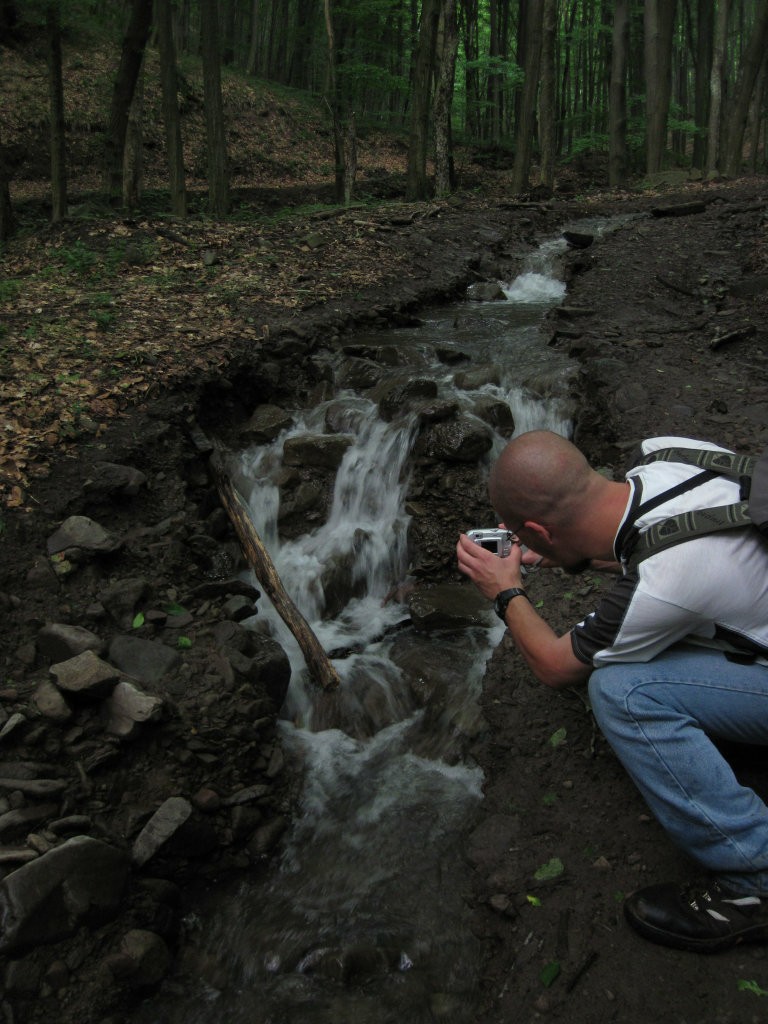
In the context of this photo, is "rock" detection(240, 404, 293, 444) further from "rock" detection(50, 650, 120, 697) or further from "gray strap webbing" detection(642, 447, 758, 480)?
"gray strap webbing" detection(642, 447, 758, 480)

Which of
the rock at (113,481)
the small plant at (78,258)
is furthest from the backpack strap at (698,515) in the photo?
the small plant at (78,258)

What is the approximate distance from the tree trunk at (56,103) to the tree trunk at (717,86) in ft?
49.7

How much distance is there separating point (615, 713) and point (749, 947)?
84 centimetres

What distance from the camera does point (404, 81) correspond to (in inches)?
672

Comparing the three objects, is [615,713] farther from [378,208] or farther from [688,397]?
A: [378,208]

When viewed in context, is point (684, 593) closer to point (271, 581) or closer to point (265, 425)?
point (271, 581)

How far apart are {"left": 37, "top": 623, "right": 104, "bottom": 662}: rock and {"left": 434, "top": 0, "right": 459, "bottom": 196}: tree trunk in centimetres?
1463

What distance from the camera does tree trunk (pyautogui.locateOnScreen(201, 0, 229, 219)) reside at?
11.6 meters

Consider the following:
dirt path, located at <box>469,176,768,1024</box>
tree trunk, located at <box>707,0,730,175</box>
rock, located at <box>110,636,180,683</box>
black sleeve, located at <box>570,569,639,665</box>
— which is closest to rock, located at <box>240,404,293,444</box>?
dirt path, located at <box>469,176,768,1024</box>

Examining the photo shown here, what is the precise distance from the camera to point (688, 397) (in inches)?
239

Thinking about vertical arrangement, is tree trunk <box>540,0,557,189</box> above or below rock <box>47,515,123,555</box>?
above

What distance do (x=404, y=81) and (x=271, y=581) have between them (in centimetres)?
1628

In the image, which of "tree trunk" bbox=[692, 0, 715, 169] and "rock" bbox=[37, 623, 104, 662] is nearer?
"rock" bbox=[37, 623, 104, 662]

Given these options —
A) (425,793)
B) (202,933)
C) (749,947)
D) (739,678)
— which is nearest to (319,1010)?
(202,933)
